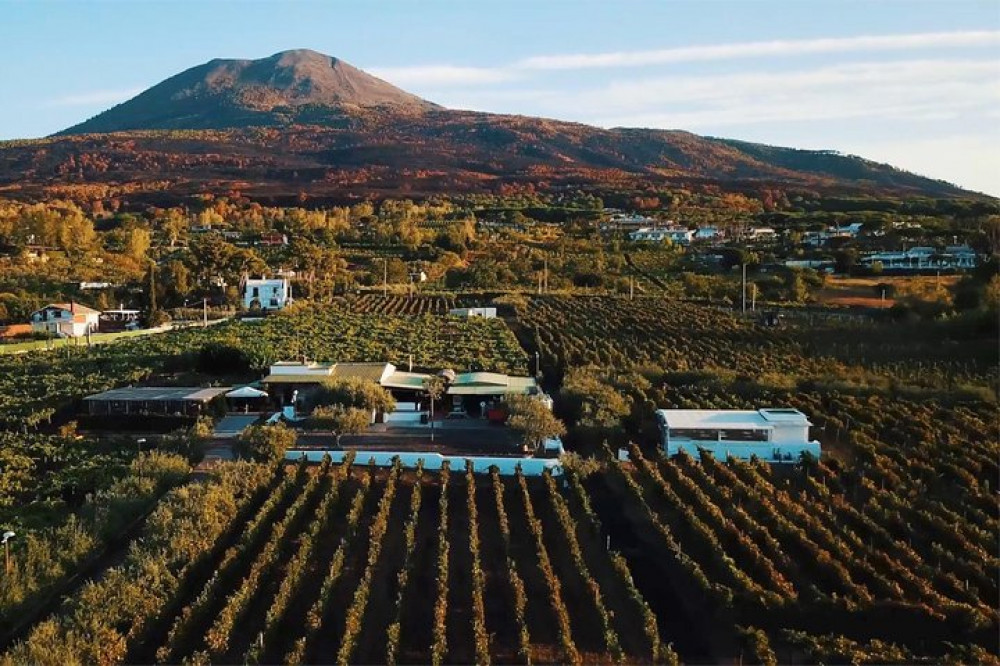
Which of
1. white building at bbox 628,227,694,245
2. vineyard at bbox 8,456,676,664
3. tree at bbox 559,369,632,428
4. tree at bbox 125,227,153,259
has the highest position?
white building at bbox 628,227,694,245

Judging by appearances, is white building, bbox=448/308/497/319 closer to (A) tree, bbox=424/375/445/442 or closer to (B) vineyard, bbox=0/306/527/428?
(B) vineyard, bbox=0/306/527/428

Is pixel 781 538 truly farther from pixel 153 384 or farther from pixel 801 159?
pixel 801 159

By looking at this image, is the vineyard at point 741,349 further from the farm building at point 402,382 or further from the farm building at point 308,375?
the farm building at point 308,375

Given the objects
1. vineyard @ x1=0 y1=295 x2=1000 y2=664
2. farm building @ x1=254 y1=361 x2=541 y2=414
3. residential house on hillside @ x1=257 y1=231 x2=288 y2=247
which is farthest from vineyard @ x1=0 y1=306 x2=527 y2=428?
residential house on hillside @ x1=257 y1=231 x2=288 y2=247

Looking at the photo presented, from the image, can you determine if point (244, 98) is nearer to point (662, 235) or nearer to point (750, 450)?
point (662, 235)

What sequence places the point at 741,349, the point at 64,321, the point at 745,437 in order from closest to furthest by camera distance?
the point at 745,437 < the point at 741,349 < the point at 64,321

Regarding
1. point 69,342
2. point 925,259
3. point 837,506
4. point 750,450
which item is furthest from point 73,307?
point 925,259

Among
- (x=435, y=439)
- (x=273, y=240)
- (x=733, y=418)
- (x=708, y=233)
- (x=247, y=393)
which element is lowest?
(x=435, y=439)

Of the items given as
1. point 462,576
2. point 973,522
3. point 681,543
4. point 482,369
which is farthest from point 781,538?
point 482,369
